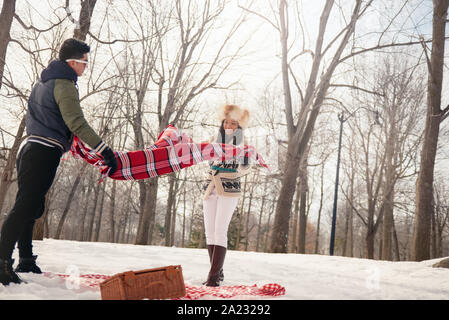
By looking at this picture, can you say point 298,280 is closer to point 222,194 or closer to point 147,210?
point 222,194

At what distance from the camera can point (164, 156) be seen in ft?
12.2

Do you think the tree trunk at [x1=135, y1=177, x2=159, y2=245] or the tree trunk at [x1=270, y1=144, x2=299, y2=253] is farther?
the tree trunk at [x1=135, y1=177, x2=159, y2=245]

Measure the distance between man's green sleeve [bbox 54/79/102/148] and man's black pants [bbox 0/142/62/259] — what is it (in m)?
0.33

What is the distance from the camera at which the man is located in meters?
2.82

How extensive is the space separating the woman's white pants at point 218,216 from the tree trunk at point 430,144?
6928 millimetres

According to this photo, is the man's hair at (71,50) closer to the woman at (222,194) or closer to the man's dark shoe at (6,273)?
the woman at (222,194)

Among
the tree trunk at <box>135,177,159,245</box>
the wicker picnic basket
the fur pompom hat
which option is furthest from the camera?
the tree trunk at <box>135,177,159,245</box>

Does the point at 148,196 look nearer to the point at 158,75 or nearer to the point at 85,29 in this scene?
the point at 158,75

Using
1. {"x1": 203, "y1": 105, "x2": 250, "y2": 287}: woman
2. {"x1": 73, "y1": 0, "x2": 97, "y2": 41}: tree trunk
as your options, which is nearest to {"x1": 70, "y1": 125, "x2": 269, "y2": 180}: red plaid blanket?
{"x1": 203, "y1": 105, "x2": 250, "y2": 287}: woman

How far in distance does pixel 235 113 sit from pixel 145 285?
2216 mm

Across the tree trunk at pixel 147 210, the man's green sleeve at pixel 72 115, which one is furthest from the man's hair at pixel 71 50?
the tree trunk at pixel 147 210

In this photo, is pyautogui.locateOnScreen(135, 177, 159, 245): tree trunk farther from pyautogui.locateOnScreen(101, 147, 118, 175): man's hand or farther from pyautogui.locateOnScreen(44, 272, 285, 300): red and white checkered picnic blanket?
pyautogui.locateOnScreen(101, 147, 118, 175): man's hand

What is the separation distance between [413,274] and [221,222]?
3.17m

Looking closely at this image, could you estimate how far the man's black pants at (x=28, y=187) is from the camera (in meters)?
2.78
